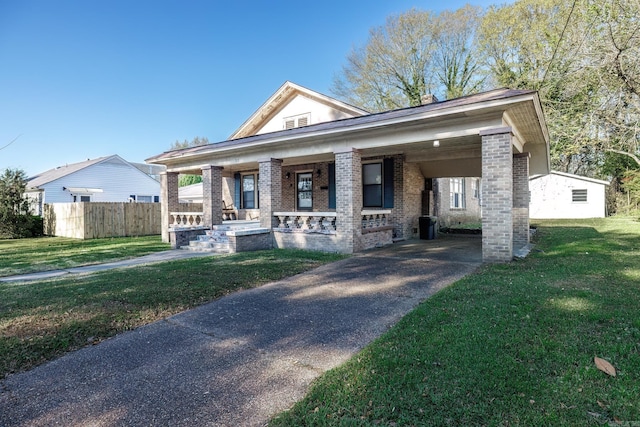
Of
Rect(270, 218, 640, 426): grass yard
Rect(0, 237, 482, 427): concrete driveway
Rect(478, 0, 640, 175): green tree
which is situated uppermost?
Rect(478, 0, 640, 175): green tree

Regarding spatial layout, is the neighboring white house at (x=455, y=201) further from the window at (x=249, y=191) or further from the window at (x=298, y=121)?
the window at (x=249, y=191)

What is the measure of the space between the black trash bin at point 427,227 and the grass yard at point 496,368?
8.22m

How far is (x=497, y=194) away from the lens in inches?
288

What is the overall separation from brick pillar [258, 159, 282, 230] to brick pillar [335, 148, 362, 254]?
2385mm

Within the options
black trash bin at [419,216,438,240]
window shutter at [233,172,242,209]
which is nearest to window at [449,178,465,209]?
black trash bin at [419,216,438,240]

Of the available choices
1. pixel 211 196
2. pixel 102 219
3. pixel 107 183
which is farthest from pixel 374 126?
pixel 107 183

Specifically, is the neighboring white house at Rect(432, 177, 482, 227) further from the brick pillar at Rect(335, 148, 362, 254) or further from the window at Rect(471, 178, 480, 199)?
the brick pillar at Rect(335, 148, 362, 254)

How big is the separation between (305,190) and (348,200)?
5010 millimetres

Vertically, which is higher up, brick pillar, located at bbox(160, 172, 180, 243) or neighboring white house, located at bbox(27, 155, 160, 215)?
neighboring white house, located at bbox(27, 155, 160, 215)

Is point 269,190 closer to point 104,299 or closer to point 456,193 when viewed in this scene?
point 104,299

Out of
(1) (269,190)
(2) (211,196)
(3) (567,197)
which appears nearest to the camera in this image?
(1) (269,190)

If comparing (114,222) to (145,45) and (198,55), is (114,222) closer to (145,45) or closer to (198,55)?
(145,45)

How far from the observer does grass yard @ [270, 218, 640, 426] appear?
7.35 feet

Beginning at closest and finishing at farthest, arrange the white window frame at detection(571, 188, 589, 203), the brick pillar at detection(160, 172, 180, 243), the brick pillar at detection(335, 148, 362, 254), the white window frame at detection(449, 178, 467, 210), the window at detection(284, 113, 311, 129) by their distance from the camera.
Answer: the brick pillar at detection(335, 148, 362, 254) → the brick pillar at detection(160, 172, 180, 243) → the window at detection(284, 113, 311, 129) → the white window frame at detection(449, 178, 467, 210) → the white window frame at detection(571, 188, 589, 203)
